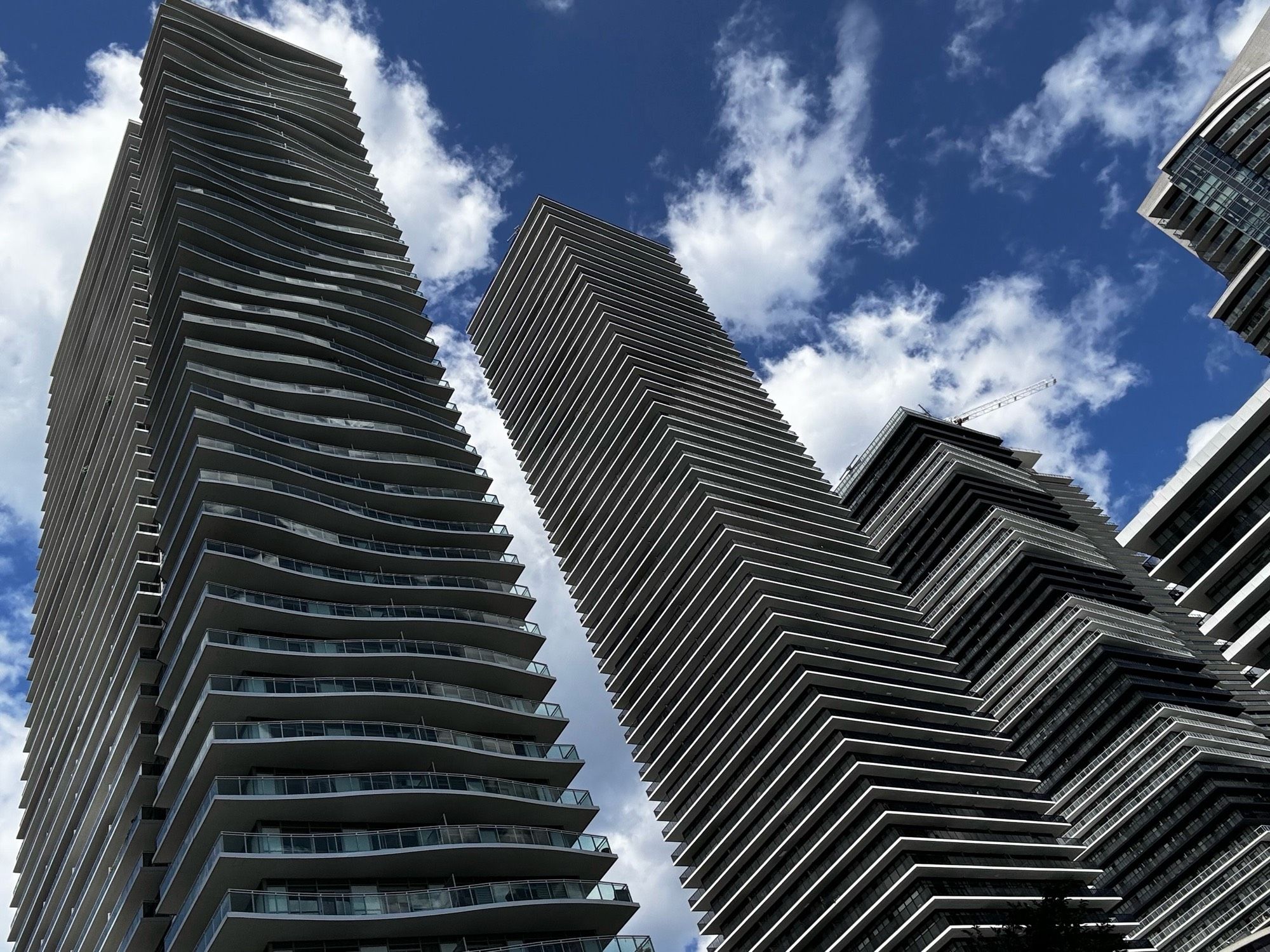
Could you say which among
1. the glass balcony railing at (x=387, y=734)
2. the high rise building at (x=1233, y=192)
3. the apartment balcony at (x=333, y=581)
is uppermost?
the high rise building at (x=1233, y=192)

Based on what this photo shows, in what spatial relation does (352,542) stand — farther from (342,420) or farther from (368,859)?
(368,859)

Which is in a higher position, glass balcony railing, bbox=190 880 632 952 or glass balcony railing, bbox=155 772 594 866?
glass balcony railing, bbox=155 772 594 866

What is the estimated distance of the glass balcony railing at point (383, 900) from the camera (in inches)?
1556

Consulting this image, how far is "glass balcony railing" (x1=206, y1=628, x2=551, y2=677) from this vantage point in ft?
163

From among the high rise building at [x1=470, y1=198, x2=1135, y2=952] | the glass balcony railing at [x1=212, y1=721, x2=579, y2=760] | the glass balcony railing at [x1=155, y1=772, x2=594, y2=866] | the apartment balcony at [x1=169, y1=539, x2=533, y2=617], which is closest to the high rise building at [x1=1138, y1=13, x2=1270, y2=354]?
the high rise building at [x1=470, y1=198, x2=1135, y2=952]

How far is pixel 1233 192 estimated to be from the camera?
122 meters

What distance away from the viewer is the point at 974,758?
317 feet

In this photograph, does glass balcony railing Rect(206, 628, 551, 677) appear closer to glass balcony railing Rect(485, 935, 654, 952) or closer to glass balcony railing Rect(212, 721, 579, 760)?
glass balcony railing Rect(212, 721, 579, 760)

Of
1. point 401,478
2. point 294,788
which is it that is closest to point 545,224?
point 401,478

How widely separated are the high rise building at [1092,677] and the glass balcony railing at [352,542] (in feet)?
267

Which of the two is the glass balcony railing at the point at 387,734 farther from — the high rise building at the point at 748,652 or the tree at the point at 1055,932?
the high rise building at the point at 748,652

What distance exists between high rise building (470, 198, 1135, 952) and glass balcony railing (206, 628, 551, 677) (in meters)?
39.1

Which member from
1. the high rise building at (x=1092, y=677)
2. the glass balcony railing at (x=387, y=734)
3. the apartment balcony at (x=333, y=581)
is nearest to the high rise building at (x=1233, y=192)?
the high rise building at (x=1092, y=677)

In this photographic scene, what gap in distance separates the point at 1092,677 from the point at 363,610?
105m
